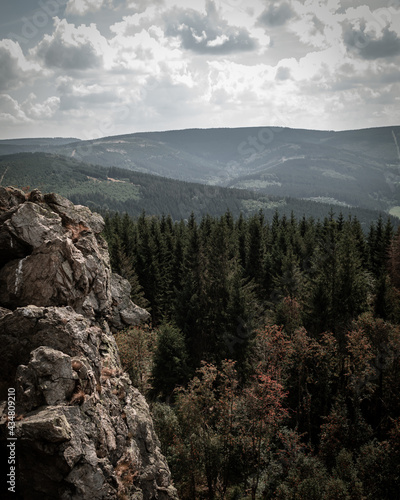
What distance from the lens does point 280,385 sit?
22766 mm

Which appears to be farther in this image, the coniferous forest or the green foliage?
the green foliage

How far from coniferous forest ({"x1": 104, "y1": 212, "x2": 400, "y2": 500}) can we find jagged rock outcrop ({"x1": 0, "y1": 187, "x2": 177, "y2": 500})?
7717mm

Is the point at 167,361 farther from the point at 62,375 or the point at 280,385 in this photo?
the point at 62,375

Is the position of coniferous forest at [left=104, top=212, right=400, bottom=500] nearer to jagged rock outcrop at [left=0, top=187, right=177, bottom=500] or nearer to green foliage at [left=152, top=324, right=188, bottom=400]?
green foliage at [left=152, top=324, right=188, bottom=400]

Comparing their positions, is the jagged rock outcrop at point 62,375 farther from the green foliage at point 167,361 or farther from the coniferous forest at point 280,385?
the green foliage at point 167,361

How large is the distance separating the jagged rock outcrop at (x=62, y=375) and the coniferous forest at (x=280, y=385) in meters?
7.72

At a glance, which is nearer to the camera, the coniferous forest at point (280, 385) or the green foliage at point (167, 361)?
the coniferous forest at point (280, 385)

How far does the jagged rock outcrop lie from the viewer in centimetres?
1119

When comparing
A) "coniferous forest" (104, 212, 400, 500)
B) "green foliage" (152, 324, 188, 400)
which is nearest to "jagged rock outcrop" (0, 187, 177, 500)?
"coniferous forest" (104, 212, 400, 500)

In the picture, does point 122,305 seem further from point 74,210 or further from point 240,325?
point 74,210

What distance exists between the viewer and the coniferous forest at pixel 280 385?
894 inches

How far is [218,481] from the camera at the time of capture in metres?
26.2

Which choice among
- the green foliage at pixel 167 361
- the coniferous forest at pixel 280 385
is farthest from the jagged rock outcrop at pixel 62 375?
the green foliage at pixel 167 361

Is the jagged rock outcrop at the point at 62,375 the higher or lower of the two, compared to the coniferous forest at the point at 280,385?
higher
